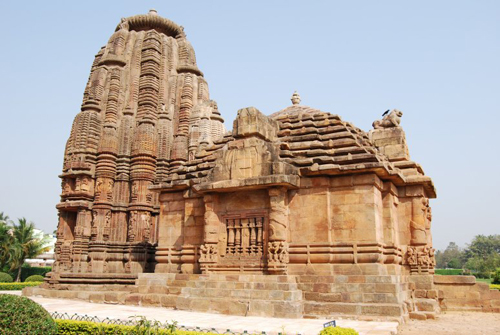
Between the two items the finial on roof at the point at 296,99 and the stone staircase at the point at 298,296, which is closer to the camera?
the stone staircase at the point at 298,296

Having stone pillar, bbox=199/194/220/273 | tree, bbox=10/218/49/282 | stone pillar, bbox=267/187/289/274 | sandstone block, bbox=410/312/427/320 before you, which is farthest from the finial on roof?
tree, bbox=10/218/49/282

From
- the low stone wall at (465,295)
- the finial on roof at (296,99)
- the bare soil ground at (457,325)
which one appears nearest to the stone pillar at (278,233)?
Result: the bare soil ground at (457,325)

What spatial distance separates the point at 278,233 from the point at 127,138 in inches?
610

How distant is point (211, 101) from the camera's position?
86.3 ft

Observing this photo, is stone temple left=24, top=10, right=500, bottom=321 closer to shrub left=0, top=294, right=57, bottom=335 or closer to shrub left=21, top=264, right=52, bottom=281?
shrub left=0, top=294, right=57, bottom=335

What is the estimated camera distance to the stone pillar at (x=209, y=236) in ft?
42.8

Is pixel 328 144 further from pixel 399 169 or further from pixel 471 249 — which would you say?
pixel 471 249

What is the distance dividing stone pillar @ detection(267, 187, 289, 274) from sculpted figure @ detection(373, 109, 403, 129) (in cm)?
482

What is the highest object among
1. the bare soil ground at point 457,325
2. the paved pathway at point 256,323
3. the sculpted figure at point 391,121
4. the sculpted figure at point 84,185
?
the sculpted figure at point 391,121

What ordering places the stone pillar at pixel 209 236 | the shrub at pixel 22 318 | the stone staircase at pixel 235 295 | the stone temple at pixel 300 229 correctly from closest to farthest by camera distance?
1. the shrub at pixel 22 318
2. the stone staircase at pixel 235 295
3. the stone temple at pixel 300 229
4. the stone pillar at pixel 209 236

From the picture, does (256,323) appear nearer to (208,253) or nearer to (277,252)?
(277,252)

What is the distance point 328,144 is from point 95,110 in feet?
54.6

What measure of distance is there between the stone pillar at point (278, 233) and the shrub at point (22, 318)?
5922 millimetres

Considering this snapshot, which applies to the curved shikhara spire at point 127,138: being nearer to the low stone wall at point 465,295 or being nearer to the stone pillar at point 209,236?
the stone pillar at point 209,236
